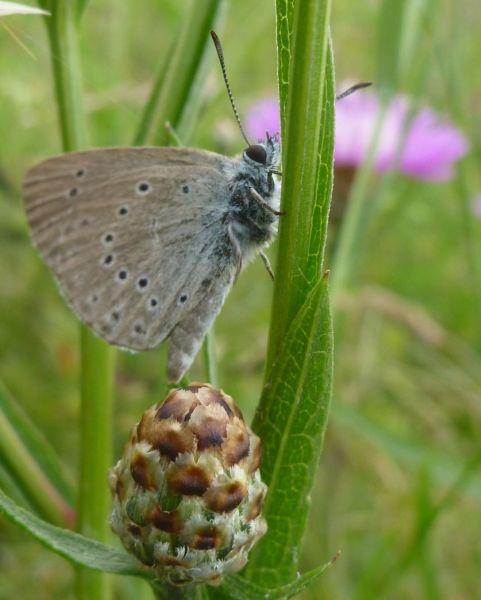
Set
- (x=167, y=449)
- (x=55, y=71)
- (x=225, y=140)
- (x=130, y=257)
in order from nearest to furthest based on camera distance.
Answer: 1. (x=167, y=449)
2. (x=55, y=71)
3. (x=130, y=257)
4. (x=225, y=140)

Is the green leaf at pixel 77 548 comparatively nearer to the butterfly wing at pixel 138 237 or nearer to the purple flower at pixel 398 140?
the butterfly wing at pixel 138 237

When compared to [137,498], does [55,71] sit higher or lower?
higher

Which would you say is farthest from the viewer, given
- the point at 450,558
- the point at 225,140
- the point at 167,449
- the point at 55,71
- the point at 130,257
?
the point at 225,140

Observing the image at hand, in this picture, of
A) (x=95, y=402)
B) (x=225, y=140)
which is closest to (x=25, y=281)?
(x=225, y=140)

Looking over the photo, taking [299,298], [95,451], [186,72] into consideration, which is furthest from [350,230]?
[299,298]

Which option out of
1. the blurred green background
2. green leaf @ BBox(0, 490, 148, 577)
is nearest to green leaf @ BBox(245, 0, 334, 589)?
green leaf @ BBox(0, 490, 148, 577)

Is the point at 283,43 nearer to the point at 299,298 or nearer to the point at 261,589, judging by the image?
the point at 299,298

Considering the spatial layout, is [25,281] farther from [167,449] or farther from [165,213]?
[167,449]

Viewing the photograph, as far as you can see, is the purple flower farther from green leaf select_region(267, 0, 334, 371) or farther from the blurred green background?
green leaf select_region(267, 0, 334, 371)
